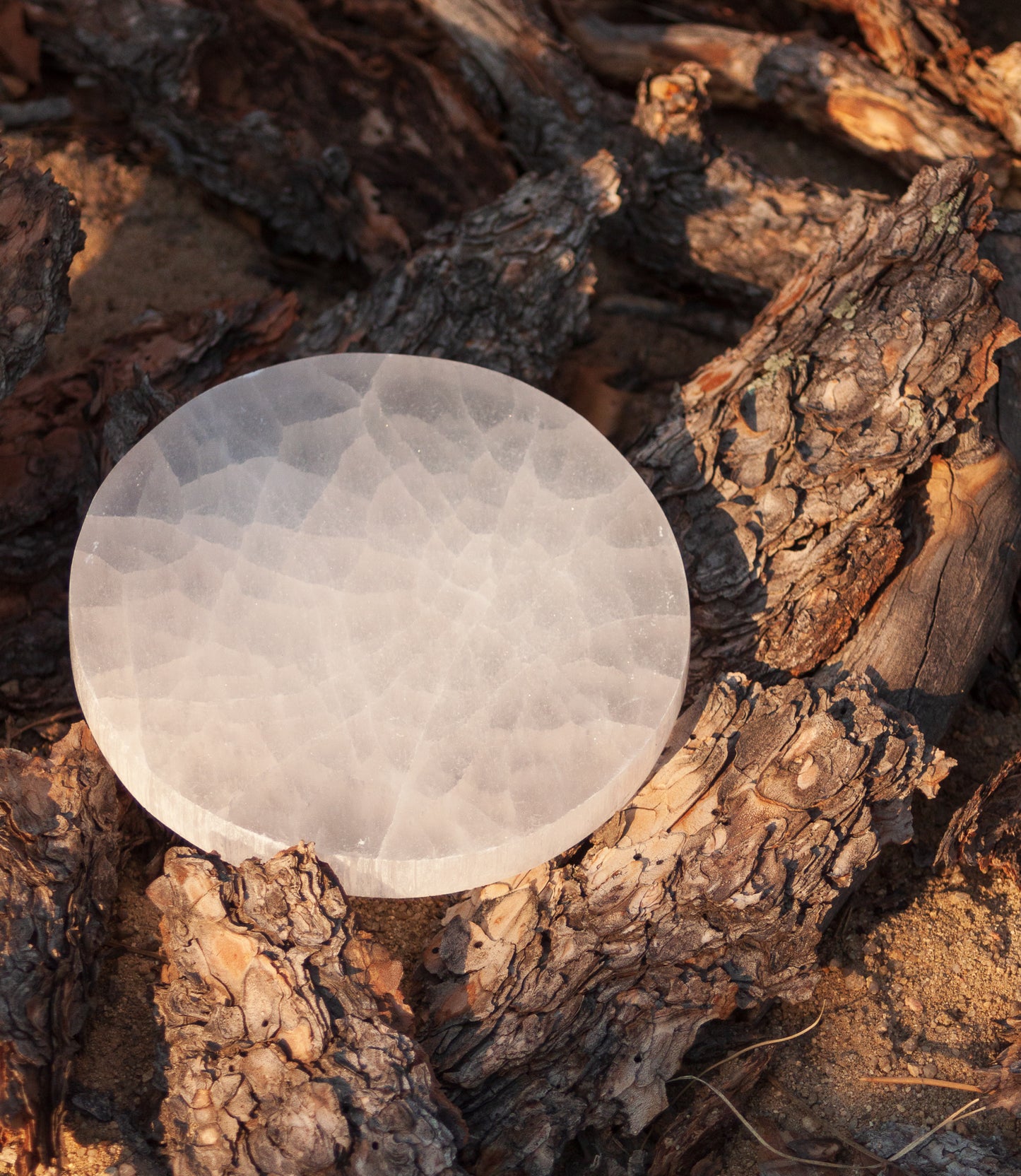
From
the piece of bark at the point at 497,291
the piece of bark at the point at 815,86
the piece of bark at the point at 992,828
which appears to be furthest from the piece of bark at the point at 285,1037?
the piece of bark at the point at 815,86

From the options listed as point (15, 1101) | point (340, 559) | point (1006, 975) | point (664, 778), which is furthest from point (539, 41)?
point (15, 1101)

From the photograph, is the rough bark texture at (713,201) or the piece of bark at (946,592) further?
the rough bark texture at (713,201)

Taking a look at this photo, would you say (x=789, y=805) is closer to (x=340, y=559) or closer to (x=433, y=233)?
(x=340, y=559)

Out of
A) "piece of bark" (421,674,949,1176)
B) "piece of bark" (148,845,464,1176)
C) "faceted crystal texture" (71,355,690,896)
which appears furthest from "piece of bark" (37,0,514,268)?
"piece of bark" (148,845,464,1176)

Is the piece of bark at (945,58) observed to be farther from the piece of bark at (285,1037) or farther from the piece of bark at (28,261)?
the piece of bark at (285,1037)

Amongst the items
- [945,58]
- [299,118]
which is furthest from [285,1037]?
[945,58]

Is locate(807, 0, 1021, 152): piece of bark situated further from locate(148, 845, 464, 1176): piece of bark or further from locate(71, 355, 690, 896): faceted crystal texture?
locate(148, 845, 464, 1176): piece of bark
